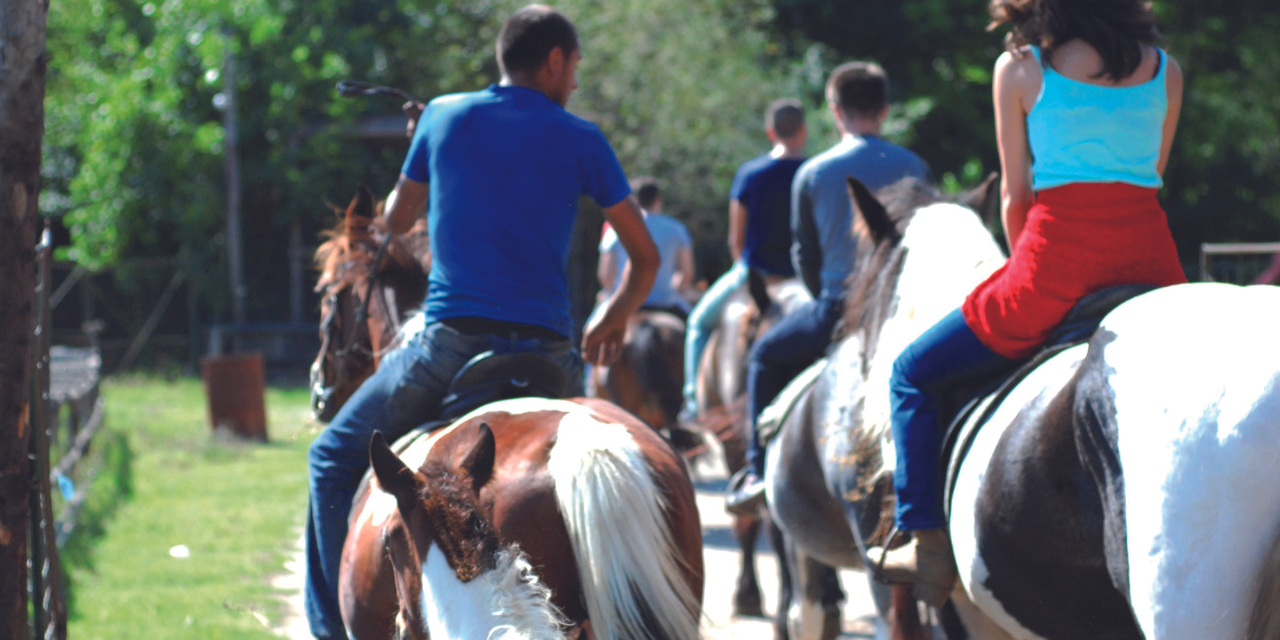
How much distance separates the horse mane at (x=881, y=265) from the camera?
12.2 feet

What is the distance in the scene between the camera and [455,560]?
Answer: 2463 mm

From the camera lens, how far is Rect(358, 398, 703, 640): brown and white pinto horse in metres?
2.44

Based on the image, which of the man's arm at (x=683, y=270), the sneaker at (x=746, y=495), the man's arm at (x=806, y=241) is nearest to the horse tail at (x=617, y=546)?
the man's arm at (x=806, y=241)

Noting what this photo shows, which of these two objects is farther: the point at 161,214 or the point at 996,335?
the point at 161,214

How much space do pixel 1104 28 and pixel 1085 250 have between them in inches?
20.5

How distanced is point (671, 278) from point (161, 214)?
13.9 metres

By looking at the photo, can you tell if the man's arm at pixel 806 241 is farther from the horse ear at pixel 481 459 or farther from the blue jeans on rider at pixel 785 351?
the horse ear at pixel 481 459

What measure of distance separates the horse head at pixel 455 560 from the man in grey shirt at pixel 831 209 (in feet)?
8.17

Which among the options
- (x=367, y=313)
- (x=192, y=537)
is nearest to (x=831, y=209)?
(x=367, y=313)

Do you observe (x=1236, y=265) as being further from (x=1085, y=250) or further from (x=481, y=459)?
(x=481, y=459)

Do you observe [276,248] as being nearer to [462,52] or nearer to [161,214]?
[161,214]

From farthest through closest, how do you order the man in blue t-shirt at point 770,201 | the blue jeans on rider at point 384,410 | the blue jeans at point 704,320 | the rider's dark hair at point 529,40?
the blue jeans at point 704,320 < the man in blue t-shirt at point 770,201 < the rider's dark hair at point 529,40 < the blue jeans on rider at point 384,410

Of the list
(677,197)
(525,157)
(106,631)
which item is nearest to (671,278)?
(106,631)

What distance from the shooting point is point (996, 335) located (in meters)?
2.88
